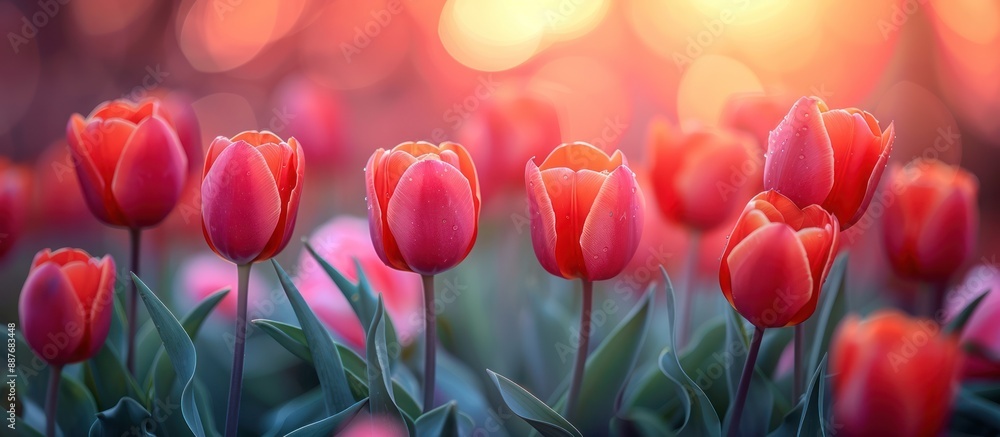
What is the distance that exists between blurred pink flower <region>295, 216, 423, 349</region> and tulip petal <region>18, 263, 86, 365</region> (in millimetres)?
219

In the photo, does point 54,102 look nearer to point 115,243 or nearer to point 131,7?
point 131,7

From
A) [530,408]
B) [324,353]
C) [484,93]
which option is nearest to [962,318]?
[530,408]

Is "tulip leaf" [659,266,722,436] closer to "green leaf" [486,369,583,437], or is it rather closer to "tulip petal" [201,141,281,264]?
"green leaf" [486,369,583,437]

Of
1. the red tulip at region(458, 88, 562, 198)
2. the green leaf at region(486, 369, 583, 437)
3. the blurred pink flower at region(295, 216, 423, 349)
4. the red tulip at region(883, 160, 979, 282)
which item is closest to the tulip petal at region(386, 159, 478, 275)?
the green leaf at region(486, 369, 583, 437)

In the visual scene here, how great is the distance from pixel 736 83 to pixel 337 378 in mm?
1352

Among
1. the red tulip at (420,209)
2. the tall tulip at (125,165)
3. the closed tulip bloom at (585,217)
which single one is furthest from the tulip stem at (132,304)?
the closed tulip bloom at (585,217)

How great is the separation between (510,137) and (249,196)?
40cm

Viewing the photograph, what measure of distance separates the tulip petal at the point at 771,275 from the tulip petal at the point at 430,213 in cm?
19

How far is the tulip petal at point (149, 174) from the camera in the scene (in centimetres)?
55

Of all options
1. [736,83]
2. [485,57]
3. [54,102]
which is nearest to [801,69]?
[736,83]

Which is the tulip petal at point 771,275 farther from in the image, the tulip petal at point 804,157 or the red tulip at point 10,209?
the red tulip at point 10,209

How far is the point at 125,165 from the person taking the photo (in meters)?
0.55

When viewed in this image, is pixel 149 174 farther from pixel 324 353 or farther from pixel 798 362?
pixel 798 362

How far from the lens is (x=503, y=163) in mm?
830
